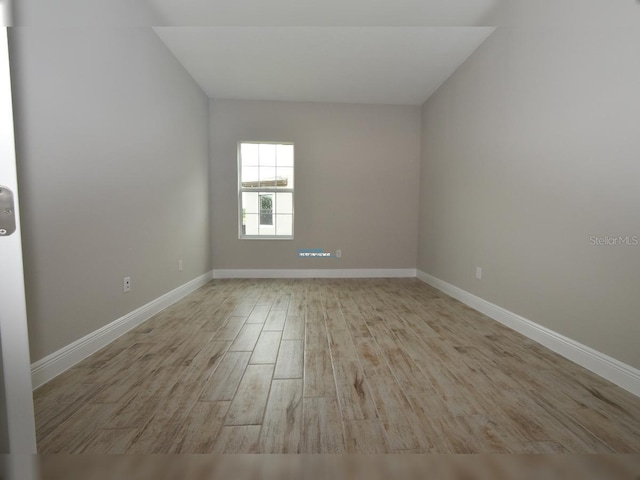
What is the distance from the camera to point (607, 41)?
165cm

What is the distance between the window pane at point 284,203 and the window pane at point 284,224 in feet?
0.30

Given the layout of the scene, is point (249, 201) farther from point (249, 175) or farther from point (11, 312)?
point (11, 312)

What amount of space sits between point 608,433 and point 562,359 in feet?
2.46

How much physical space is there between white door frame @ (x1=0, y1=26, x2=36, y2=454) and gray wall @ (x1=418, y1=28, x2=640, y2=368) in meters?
2.50

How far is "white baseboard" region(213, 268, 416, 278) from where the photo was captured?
437 centimetres

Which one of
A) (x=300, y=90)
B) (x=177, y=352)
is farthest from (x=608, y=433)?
(x=300, y=90)

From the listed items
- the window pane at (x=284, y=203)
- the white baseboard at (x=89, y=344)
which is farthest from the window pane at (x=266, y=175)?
the white baseboard at (x=89, y=344)

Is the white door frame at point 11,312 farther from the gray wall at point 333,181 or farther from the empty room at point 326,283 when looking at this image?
the gray wall at point 333,181

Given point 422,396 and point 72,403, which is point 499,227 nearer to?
point 422,396

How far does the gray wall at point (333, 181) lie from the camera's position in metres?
4.25

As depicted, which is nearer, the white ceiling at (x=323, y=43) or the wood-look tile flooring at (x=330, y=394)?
the wood-look tile flooring at (x=330, y=394)

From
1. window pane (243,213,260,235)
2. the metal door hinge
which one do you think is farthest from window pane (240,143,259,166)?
the metal door hinge

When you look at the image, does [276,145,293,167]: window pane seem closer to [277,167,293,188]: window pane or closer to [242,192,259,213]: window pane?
[277,167,293,188]: window pane

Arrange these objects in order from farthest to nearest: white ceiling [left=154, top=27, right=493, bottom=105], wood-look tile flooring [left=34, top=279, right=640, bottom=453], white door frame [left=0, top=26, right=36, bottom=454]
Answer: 1. white ceiling [left=154, top=27, right=493, bottom=105]
2. wood-look tile flooring [left=34, top=279, right=640, bottom=453]
3. white door frame [left=0, top=26, right=36, bottom=454]
